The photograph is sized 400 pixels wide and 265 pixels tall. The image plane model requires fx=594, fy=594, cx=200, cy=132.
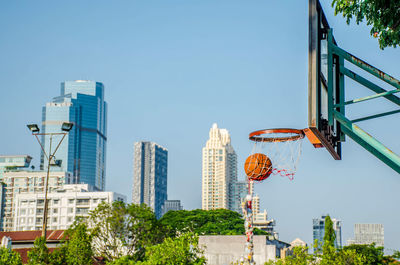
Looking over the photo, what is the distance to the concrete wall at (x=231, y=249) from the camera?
164ft

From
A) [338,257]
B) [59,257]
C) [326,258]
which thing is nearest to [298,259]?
[326,258]

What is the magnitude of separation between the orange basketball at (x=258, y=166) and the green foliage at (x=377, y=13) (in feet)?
26.0

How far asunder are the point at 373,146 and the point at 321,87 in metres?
1.32

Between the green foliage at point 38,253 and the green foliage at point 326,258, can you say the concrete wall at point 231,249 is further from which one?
the green foliage at point 38,253

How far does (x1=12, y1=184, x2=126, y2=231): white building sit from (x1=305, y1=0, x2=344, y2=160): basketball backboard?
136m

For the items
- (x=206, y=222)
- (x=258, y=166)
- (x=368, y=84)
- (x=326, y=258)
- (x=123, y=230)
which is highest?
(x=368, y=84)

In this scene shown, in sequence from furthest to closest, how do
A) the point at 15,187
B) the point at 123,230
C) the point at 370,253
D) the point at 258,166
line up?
the point at 15,187
the point at 370,253
the point at 123,230
the point at 258,166

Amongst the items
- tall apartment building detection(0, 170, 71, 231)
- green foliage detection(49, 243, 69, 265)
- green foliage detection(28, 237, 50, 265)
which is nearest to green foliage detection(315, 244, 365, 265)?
green foliage detection(49, 243, 69, 265)

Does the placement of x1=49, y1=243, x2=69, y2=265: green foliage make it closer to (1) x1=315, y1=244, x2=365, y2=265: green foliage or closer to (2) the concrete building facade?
(2) the concrete building facade

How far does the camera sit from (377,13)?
34.2 feet

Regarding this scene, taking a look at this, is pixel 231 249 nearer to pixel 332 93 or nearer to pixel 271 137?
pixel 271 137

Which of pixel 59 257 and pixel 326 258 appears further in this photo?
pixel 326 258

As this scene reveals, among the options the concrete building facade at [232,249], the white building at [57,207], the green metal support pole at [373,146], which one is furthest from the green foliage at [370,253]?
the white building at [57,207]

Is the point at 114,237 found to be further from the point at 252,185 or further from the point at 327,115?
the point at 327,115
